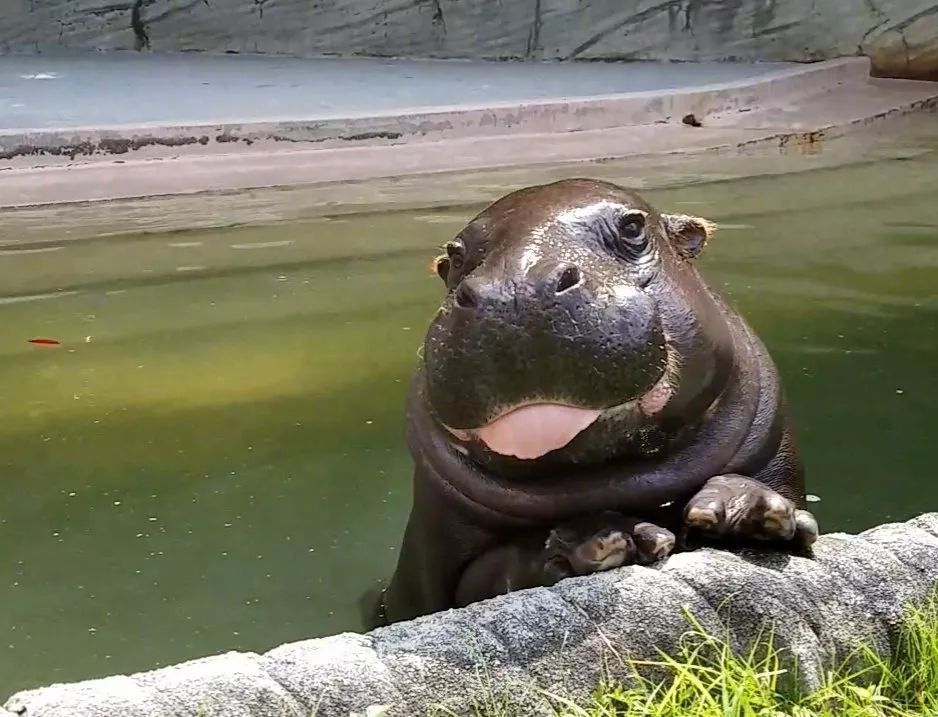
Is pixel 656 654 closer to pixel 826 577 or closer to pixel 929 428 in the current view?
pixel 826 577

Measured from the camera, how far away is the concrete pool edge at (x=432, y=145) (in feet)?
25.3

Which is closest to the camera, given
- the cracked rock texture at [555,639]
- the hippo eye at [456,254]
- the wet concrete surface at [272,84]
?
the cracked rock texture at [555,639]

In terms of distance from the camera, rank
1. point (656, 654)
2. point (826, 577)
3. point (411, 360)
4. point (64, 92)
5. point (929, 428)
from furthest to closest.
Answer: point (64, 92) → point (411, 360) → point (929, 428) → point (826, 577) → point (656, 654)

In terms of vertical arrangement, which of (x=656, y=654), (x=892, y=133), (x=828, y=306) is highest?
(x=656, y=654)

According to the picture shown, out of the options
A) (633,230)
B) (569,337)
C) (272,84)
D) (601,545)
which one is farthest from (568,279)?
(272,84)

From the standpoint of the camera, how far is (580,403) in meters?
2.33

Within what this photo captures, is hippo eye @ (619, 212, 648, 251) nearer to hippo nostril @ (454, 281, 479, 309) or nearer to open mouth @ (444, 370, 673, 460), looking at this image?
open mouth @ (444, 370, 673, 460)

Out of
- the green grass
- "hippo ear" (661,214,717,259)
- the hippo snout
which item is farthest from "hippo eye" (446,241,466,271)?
the green grass

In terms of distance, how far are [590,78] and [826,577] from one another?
1055cm

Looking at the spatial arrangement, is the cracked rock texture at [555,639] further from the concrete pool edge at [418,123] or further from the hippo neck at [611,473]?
the concrete pool edge at [418,123]

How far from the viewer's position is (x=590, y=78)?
12469 millimetres

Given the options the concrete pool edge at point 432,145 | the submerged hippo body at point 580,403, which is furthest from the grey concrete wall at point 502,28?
the submerged hippo body at point 580,403

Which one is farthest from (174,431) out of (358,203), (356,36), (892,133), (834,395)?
(356,36)

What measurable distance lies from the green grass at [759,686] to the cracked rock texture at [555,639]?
25mm
